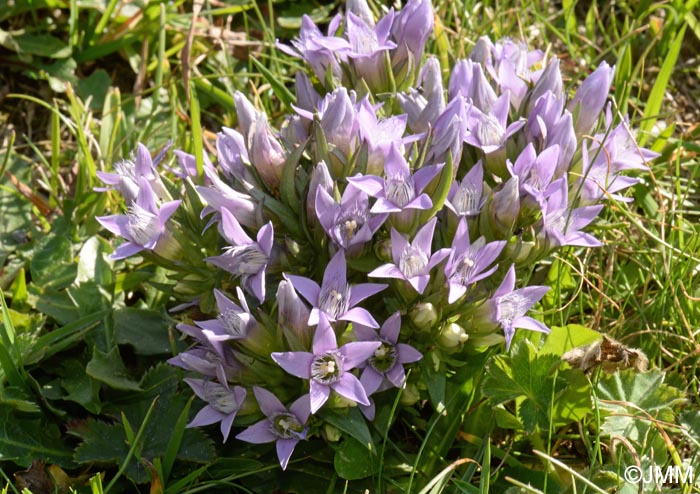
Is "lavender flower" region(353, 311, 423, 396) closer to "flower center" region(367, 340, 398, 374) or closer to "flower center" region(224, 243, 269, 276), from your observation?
"flower center" region(367, 340, 398, 374)

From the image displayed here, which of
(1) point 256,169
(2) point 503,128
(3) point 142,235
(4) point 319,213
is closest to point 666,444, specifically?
(2) point 503,128

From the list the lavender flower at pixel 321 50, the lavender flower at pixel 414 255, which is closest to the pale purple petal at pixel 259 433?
the lavender flower at pixel 414 255

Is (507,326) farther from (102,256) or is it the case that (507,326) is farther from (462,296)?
(102,256)

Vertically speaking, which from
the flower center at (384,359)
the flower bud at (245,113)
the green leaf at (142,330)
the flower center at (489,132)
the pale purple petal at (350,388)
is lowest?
the green leaf at (142,330)

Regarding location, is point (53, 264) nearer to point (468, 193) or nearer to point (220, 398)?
point (220, 398)

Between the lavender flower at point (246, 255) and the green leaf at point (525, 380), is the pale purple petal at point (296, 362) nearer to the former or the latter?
the lavender flower at point (246, 255)

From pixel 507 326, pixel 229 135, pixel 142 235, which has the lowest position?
pixel 507 326

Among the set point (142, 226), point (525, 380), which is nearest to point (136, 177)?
point (142, 226)
